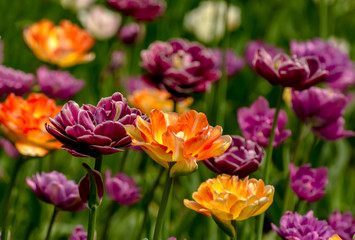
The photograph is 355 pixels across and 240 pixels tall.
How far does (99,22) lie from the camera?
2.29 meters

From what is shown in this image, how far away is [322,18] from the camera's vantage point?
1.48 metres

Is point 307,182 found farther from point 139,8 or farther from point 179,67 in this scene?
point 139,8

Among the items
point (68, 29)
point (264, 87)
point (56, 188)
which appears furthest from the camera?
point (264, 87)

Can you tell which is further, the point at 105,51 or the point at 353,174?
the point at 105,51

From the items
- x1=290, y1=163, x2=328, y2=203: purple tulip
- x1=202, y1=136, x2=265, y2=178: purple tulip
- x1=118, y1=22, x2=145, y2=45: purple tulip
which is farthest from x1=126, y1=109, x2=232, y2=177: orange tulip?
x1=118, y1=22, x2=145, y2=45: purple tulip

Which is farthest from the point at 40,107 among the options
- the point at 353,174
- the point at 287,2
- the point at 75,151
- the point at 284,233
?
the point at 287,2

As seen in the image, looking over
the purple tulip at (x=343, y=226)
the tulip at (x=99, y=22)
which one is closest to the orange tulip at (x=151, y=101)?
the purple tulip at (x=343, y=226)

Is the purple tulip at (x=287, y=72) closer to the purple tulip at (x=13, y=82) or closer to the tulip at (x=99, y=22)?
the purple tulip at (x=13, y=82)

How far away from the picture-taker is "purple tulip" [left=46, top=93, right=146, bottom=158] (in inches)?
22.8

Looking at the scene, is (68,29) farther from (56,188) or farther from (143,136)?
(143,136)

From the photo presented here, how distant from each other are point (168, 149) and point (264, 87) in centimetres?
159

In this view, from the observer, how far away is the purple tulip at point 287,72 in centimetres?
81

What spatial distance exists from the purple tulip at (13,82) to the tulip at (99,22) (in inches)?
49.0

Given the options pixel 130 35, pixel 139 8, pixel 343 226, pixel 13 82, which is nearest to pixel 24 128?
pixel 13 82
